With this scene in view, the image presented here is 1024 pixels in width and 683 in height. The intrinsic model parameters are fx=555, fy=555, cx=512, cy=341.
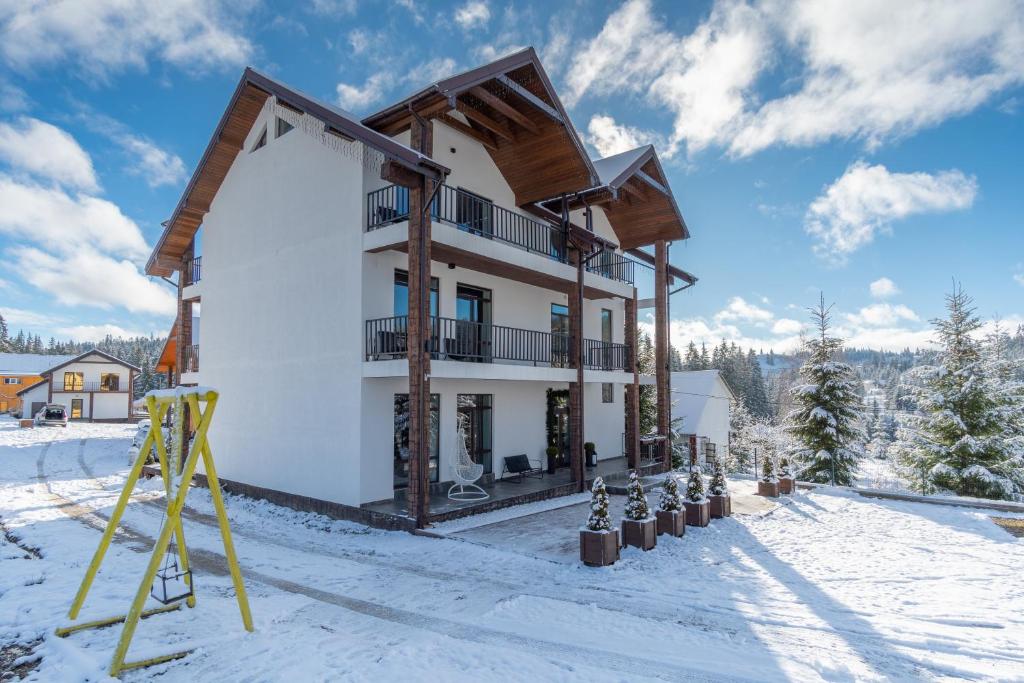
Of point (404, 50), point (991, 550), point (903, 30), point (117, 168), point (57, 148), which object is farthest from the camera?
point (117, 168)

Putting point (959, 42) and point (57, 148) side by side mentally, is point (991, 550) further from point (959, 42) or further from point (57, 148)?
point (57, 148)

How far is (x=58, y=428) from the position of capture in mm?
31453

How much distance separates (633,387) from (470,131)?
8604 mm

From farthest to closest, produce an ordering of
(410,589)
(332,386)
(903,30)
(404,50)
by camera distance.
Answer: (404,50), (332,386), (903,30), (410,589)

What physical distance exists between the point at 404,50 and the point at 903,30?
10.8 metres

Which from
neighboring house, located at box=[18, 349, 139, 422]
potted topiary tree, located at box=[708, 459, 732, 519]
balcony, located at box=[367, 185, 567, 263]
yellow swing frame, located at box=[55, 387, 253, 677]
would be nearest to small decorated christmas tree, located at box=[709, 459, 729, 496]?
potted topiary tree, located at box=[708, 459, 732, 519]

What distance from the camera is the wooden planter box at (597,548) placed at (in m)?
7.74

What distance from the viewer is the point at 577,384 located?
46.0 ft

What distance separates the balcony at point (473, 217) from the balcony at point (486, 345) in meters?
2.08

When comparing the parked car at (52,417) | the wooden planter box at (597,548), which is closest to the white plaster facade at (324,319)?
the wooden planter box at (597,548)

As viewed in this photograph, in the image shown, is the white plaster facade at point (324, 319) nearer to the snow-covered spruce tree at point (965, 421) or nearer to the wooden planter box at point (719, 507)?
the wooden planter box at point (719, 507)

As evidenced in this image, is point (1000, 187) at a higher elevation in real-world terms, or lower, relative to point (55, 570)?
higher

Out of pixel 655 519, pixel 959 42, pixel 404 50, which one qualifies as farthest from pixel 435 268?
pixel 959 42

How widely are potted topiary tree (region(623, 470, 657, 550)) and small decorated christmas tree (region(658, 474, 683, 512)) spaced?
685 mm
